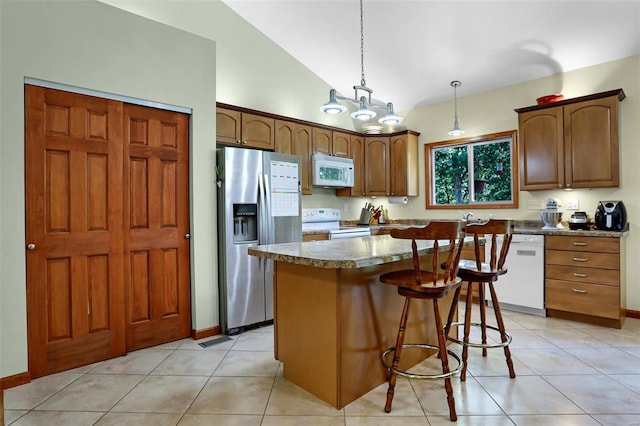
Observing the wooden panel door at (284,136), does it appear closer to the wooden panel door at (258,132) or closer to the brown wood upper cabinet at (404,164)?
the wooden panel door at (258,132)

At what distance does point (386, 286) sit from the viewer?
7.35ft

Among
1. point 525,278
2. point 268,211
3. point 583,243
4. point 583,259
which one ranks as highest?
point 268,211

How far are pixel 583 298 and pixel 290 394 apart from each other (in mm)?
3010

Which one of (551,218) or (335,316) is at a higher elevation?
(551,218)

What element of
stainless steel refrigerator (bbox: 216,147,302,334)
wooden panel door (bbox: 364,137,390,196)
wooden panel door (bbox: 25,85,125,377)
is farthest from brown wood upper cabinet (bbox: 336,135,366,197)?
wooden panel door (bbox: 25,85,125,377)

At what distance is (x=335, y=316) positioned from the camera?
6.30 ft

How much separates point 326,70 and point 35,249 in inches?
154

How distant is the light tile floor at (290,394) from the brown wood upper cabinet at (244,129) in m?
2.11

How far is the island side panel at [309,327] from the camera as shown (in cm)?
196

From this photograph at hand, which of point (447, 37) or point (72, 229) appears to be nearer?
point (72, 229)

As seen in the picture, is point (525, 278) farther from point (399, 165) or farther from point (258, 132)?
point (258, 132)

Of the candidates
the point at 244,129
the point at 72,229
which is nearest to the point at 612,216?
the point at 244,129

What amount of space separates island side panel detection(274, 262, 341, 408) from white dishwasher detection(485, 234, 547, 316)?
2.72 meters

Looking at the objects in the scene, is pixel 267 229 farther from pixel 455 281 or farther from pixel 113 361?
pixel 455 281
